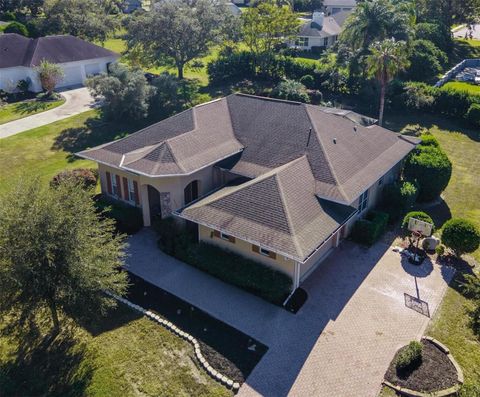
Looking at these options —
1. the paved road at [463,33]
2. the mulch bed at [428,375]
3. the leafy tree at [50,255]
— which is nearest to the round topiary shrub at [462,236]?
the mulch bed at [428,375]

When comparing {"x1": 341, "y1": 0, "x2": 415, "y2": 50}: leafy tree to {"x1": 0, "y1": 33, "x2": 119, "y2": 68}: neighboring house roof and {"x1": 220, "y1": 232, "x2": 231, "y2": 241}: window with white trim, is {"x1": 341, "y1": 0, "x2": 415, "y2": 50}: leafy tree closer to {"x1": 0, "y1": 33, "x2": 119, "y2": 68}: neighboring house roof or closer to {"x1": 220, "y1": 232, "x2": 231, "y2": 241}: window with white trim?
{"x1": 0, "y1": 33, "x2": 119, "y2": 68}: neighboring house roof

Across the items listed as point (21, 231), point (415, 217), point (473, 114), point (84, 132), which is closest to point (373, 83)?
point (473, 114)

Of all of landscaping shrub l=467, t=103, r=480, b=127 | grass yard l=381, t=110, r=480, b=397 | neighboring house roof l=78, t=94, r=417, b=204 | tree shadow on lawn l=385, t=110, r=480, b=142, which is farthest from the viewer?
tree shadow on lawn l=385, t=110, r=480, b=142

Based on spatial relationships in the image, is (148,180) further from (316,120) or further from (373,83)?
(373,83)

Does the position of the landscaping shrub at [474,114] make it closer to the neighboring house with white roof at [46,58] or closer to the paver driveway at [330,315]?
the paver driveway at [330,315]

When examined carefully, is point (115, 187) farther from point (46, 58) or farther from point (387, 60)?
point (46, 58)

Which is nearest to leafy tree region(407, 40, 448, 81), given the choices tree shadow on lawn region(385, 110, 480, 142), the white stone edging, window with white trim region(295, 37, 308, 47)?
tree shadow on lawn region(385, 110, 480, 142)

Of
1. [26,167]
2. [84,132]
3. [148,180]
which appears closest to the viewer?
[148,180]
